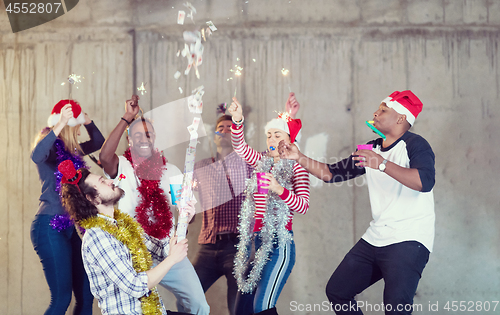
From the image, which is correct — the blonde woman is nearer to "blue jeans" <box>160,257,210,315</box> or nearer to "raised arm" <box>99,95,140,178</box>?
"raised arm" <box>99,95,140,178</box>

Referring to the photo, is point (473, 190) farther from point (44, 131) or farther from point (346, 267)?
point (44, 131)

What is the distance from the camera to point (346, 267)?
223 centimetres

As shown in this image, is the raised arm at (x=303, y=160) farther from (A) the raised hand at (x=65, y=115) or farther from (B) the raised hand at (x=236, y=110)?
(A) the raised hand at (x=65, y=115)

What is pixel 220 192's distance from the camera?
8.80 ft

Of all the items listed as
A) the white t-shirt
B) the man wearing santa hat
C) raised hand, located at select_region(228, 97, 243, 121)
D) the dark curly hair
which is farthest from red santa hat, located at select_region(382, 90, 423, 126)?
the dark curly hair

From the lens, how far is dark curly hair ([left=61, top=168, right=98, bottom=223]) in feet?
5.58

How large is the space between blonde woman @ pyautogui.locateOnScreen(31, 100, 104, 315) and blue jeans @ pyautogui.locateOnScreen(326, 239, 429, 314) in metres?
1.68

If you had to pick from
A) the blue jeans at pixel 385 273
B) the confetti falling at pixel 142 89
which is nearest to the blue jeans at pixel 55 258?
the confetti falling at pixel 142 89

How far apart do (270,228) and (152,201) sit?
813 millimetres

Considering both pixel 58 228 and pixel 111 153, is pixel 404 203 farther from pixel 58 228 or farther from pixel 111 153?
pixel 58 228

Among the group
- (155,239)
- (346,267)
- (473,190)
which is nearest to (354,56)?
(473,190)

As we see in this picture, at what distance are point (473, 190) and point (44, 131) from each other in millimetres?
3497

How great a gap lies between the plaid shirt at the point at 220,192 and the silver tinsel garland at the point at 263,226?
0.17 m

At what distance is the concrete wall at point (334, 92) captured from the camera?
3295mm
